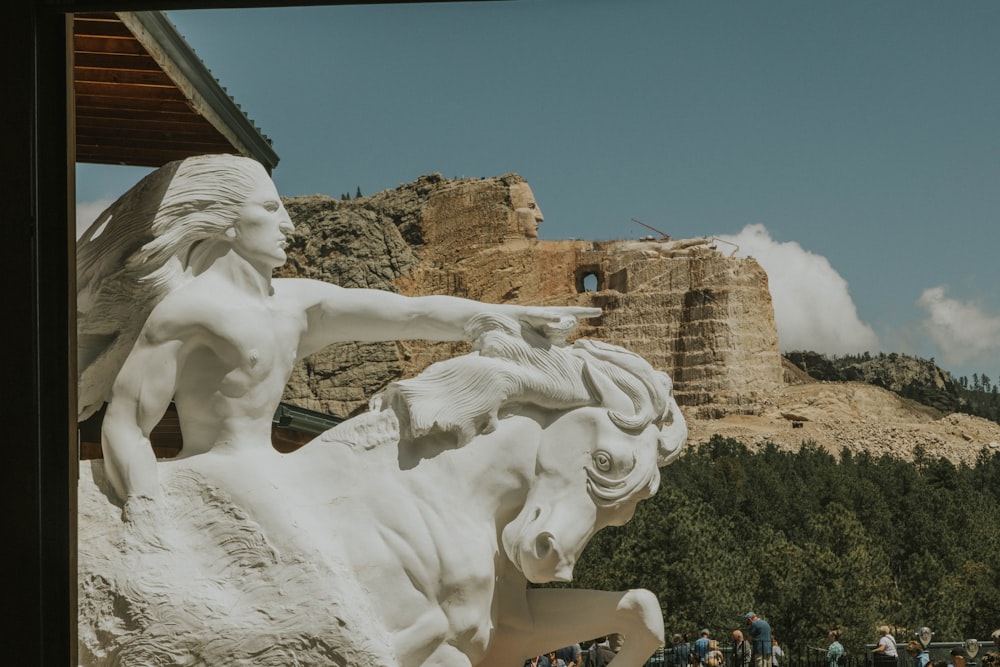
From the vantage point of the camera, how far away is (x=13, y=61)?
A: 3156 millimetres

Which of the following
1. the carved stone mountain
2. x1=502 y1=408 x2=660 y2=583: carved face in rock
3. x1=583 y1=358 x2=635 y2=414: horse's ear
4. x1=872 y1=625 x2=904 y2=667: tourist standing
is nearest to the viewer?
x1=502 y1=408 x2=660 y2=583: carved face in rock

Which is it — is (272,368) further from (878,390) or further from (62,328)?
(878,390)

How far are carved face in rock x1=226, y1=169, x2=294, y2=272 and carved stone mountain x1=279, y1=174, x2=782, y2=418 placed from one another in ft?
240

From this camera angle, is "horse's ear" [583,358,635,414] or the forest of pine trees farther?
the forest of pine trees

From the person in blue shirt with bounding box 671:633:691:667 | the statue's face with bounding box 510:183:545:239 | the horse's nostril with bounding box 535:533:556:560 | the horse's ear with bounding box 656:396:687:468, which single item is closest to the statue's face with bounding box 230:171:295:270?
the horse's nostril with bounding box 535:533:556:560

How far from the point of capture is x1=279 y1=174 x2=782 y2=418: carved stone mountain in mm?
82125

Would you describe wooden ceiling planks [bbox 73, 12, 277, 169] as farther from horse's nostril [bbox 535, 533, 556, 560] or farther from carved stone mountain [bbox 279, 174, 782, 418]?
carved stone mountain [bbox 279, 174, 782, 418]

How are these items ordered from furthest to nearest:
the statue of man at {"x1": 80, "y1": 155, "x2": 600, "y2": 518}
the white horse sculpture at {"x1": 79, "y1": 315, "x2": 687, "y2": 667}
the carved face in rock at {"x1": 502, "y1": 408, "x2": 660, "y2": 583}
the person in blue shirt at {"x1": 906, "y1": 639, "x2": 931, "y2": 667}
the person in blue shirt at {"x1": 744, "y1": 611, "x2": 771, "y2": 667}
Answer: the person in blue shirt at {"x1": 744, "y1": 611, "x2": 771, "y2": 667}, the person in blue shirt at {"x1": 906, "y1": 639, "x2": 931, "y2": 667}, the carved face in rock at {"x1": 502, "y1": 408, "x2": 660, "y2": 583}, the statue of man at {"x1": 80, "y1": 155, "x2": 600, "y2": 518}, the white horse sculpture at {"x1": 79, "y1": 315, "x2": 687, "y2": 667}

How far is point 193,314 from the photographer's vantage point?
4.11m

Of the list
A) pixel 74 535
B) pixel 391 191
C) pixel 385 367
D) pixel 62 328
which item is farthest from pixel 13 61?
pixel 391 191

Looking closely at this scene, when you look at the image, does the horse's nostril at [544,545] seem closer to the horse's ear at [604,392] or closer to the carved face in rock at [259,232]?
the horse's ear at [604,392]

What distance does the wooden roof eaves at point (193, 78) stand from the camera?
14.7 feet

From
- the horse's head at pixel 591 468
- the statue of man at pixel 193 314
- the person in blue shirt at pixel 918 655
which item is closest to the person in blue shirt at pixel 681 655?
the person in blue shirt at pixel 918 655

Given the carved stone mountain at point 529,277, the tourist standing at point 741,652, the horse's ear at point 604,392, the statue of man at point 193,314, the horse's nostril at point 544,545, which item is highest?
the carved stone mountain at point 529,277
